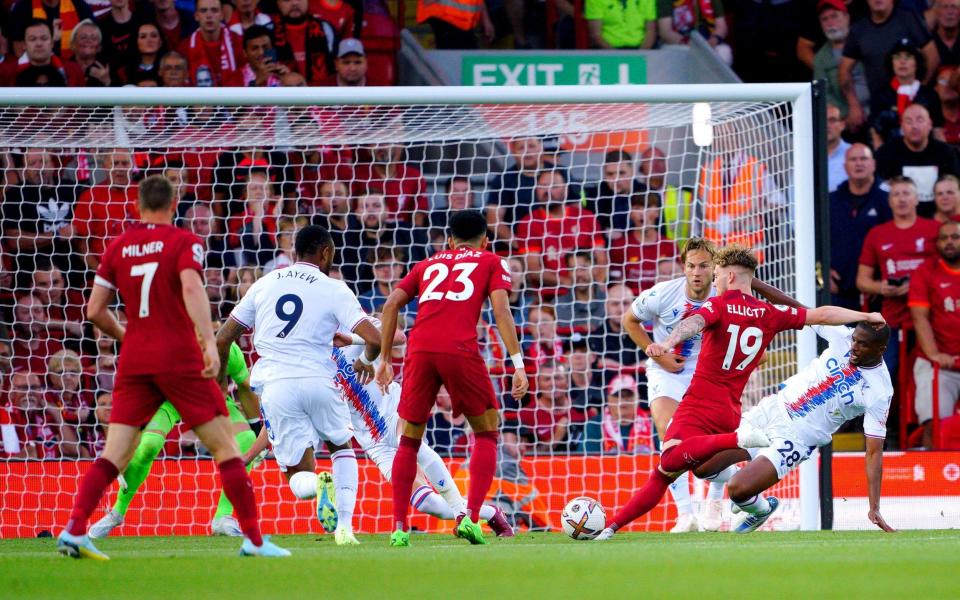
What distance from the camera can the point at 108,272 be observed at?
7086 mm

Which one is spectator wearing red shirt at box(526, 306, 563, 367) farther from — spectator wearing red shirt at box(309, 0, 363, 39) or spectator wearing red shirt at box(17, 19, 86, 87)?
spectator wearing red shirt at box(17, 19, 86, 87)

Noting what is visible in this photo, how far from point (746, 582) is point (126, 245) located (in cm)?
337

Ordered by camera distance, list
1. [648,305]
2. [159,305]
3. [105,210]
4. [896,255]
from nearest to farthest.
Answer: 1. [159,305]
2. [648,305]
3. [105,210]
4. [896,255]

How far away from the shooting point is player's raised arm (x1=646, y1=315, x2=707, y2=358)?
27.0 ft

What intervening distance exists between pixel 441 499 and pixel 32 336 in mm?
4953

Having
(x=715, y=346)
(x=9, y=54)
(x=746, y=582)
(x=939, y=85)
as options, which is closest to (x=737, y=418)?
(x=715, y=346)

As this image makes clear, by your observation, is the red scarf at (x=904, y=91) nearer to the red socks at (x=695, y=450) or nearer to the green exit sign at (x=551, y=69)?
the green exit sign at (x=551, y=69)

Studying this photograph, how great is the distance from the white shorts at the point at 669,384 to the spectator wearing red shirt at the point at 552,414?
2.17 metres

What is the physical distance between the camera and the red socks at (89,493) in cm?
689

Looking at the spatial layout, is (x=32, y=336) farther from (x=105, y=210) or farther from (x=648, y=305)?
(x=648, y=305)

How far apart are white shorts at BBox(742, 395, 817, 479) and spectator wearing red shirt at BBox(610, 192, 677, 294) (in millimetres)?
3006

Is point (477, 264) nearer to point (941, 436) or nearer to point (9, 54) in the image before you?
point (941, 436)

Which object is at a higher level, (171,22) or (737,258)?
(171,22)

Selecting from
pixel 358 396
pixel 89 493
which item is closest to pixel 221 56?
pixel 358 396
